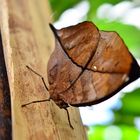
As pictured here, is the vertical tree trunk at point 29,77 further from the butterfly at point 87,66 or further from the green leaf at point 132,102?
the green leaf at point 132,102

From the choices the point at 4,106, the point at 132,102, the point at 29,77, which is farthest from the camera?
the point at 132,102

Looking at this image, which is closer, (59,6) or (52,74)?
(52,74)

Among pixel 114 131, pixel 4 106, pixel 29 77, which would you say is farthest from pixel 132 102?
pixel 4 106

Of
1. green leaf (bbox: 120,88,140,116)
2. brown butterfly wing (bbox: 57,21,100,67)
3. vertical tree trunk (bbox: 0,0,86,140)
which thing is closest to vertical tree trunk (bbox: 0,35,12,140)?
vertical tree trunk (bbox: 0,0,86,140)

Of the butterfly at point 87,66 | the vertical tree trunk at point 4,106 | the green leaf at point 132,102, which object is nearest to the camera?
the vertical tree trunk at point 4,106

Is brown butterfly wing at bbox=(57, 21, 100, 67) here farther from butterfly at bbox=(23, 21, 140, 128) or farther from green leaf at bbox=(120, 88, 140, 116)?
green leaf at bbox=(120, 88, 140, 116)

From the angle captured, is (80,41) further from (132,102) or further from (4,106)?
(132,102)

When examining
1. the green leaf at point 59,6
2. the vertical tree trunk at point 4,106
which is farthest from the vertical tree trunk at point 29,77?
the green leaf at point 59,6

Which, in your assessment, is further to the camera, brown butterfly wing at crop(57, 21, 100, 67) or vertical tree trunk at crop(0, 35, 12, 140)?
brown butterfly wing at crop(57, 21, 100, 67)
